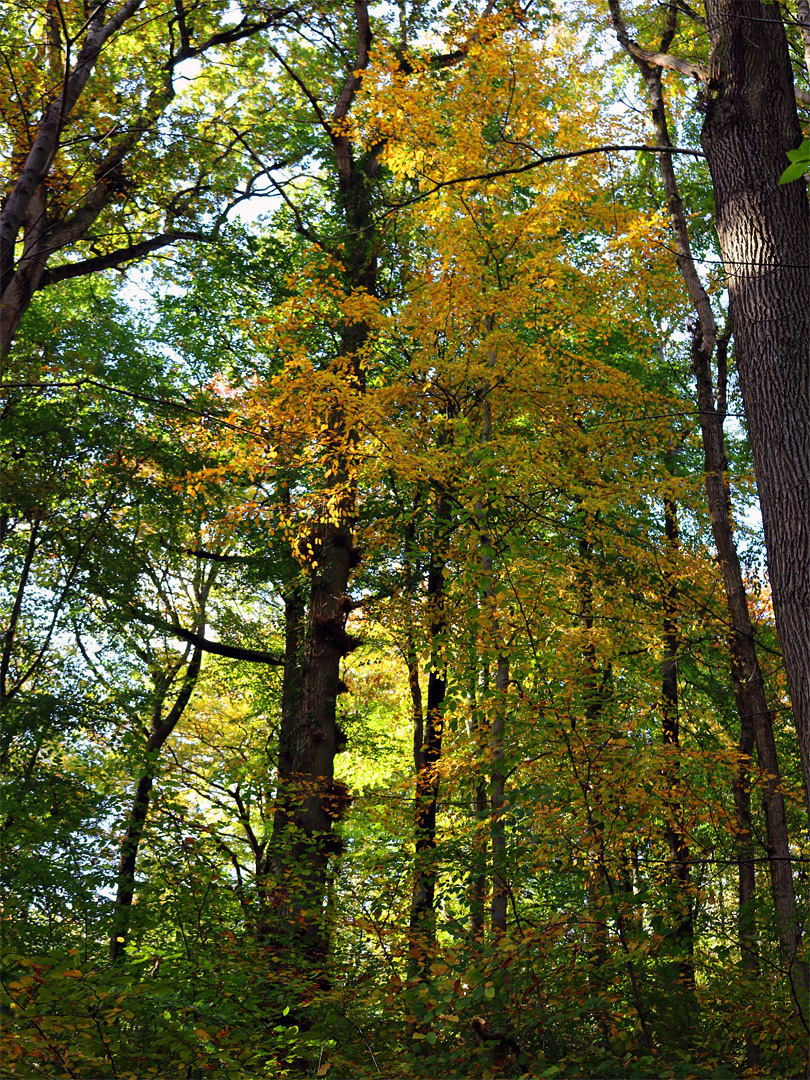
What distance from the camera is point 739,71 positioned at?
4.23 m

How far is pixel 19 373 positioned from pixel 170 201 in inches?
115

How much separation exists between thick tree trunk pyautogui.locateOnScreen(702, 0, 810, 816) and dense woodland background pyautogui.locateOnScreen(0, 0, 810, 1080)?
21 mm

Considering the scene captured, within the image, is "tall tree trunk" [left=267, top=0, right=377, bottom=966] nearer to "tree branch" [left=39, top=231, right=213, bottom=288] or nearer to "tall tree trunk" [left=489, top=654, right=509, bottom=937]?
"tall tree trunk" [left=489, top=654, right=509, bottom=937]

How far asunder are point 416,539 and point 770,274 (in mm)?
6488

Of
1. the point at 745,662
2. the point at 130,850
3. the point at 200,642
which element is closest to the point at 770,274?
the point at 745,662

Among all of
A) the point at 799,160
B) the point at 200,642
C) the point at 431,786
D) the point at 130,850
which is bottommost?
the point at 130,850

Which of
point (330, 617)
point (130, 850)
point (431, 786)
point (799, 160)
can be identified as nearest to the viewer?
point (799, 160)

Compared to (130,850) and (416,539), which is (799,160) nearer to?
(130,850)

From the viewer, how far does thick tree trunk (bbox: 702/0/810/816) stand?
3572 mm

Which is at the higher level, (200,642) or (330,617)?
(200,642)

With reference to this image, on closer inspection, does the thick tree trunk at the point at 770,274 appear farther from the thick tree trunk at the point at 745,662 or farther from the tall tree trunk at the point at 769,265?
the thick tree trunk at the point at 745,662

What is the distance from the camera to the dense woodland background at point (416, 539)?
13.1 ft

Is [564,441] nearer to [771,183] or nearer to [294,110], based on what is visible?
[771,183]

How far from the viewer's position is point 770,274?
3.95 meters
